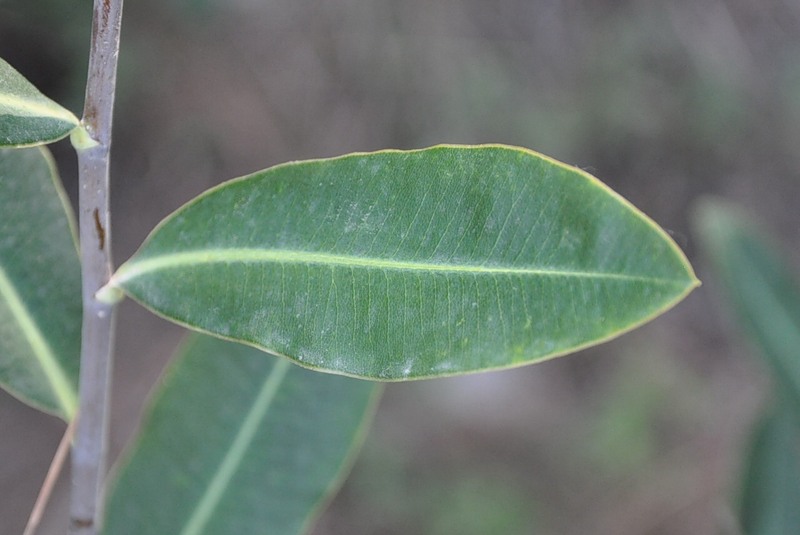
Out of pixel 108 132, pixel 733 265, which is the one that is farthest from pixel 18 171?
pixel 733 265

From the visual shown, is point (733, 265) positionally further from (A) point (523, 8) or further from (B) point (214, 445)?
(A) point (523, 8)

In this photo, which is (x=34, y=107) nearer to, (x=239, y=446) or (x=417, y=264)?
(x=417, y=264)

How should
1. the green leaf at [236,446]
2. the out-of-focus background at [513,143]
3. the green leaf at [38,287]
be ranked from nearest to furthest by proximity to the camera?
the green leaf at [38,287] → the green leaf at [236,446] → the out-of-focus background at [513,143]

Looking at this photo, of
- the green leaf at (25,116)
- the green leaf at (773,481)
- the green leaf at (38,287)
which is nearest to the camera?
the green leaf at (25,116)

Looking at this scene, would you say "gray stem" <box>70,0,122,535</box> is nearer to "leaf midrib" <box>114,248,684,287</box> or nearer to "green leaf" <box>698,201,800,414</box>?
"leaf midrib" <box>114,248,684,287</box>

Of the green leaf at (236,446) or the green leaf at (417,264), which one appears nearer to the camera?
the green leaf at (417,264)

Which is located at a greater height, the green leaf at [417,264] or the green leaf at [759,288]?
the green leaf at [417,264]

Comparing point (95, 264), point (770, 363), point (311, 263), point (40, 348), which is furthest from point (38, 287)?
point (770, 363)

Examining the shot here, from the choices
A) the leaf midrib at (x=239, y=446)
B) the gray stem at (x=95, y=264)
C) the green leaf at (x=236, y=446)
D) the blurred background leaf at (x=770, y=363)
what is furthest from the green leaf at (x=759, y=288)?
the gray stem at (x=95, y=264)

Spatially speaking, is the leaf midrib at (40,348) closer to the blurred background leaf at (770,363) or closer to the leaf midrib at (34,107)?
the leaf midrib at (34,107)
